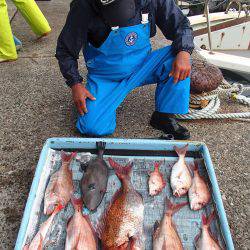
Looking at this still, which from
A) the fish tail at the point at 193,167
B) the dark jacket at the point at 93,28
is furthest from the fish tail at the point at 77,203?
the dark jacket at the point at 93,28

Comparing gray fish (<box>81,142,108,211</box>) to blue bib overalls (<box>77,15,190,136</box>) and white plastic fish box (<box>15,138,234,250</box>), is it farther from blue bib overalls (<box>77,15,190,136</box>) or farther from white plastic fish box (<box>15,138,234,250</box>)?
blue bib overalls (<box>77,15,190,136</box>)

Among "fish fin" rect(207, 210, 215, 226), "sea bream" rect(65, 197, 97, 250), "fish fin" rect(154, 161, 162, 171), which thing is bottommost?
"fish fin" rect(154, 161, 162, 171)

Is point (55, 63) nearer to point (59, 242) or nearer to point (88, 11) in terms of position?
point (88, 11)

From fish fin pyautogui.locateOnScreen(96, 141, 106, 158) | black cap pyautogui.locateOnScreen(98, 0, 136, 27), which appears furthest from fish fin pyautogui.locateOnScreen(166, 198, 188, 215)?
black cap pyautogui.locateOnScreen(98, 0, 136, 27)

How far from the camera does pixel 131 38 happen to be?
3.00 m

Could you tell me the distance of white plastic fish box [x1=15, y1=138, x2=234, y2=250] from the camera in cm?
217

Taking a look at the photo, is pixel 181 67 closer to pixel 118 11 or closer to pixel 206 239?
pixel 118 11

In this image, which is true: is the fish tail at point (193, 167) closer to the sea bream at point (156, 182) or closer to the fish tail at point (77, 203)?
the sea bream at point (156, 182)

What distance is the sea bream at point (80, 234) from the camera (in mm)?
2039

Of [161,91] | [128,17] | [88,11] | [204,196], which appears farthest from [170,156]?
[88,11]

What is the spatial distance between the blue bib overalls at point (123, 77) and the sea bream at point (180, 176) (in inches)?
24.4

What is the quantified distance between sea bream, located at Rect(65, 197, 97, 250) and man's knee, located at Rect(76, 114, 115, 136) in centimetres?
95

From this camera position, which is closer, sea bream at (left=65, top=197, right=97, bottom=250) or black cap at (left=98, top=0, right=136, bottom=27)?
sea bream at (left=65, top=197, right=97, bottom=250)

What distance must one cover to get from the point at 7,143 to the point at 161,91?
1.52m
